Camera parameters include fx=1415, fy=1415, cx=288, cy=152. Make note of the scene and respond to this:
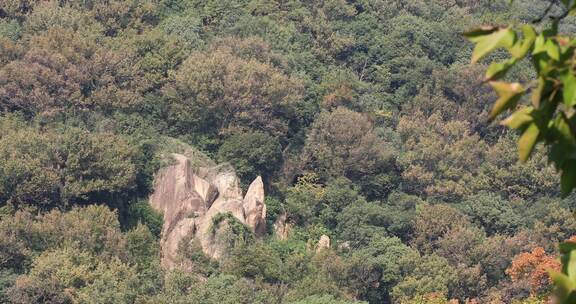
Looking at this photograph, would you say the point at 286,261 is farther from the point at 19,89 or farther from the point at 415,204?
the point at 19,89

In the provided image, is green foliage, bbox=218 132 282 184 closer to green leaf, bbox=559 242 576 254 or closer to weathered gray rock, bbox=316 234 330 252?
weathered gray rock, bbox=316 234 330 252

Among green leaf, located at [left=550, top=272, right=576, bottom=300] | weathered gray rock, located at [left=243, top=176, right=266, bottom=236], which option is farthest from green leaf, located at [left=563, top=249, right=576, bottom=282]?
weathered gray rock, located at [left=243, top=176, right=266, bottom=236]

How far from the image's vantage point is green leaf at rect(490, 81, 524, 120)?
4.44 m

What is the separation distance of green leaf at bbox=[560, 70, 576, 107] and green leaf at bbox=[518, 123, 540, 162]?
6.7 inches

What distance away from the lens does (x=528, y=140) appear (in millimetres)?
4523

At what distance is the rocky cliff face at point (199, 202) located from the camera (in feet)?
158

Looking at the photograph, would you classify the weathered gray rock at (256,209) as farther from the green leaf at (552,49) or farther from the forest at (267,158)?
the green leaf at (552,49)

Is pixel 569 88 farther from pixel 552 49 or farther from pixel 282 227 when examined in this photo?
pixel 282 227

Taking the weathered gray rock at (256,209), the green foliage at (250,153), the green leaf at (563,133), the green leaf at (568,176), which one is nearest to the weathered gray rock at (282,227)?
the weathered gray rock at (256,209)

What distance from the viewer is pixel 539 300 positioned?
39.7 metres

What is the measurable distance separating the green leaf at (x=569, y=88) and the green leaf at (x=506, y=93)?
15 cm

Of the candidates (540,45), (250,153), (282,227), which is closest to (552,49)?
(540,45)

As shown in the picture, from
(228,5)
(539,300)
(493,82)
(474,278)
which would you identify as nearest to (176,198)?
(474,278)

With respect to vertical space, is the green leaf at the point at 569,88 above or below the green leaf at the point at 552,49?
below
